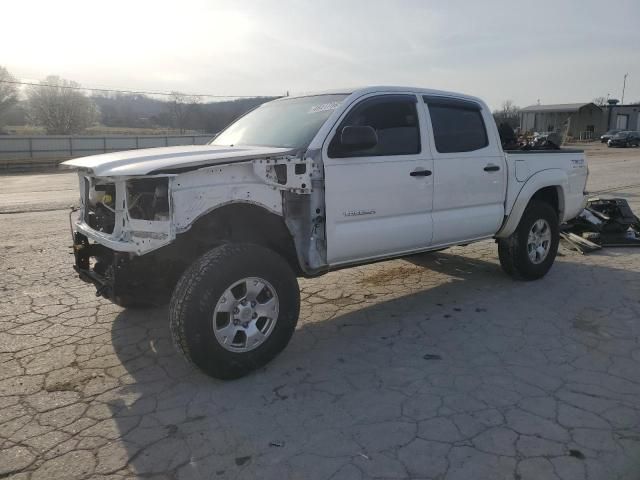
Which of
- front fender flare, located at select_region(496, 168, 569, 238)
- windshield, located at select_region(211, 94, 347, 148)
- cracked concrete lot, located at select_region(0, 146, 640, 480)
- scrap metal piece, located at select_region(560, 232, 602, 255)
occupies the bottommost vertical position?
cracked concrete lot, located at select_region(0, 146, 640, 480)

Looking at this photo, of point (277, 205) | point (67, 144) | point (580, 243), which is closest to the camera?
point (277, 205)

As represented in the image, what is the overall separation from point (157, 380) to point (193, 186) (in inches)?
54.4

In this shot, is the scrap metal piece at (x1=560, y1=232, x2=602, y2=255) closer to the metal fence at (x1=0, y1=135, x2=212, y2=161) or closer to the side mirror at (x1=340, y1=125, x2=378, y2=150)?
the side mirror at (x1=340, y1=125, x2=378, y2=150)

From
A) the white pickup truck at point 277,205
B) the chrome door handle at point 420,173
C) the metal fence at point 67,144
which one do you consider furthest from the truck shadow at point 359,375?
the metal fence at point 67,144

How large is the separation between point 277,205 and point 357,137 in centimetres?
78

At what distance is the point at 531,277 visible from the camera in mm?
5926

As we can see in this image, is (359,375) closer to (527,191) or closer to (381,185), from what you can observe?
(381,185)

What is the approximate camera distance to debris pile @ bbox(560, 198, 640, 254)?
25.2ft

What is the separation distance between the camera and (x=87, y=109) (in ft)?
181

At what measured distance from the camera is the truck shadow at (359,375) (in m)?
2.87

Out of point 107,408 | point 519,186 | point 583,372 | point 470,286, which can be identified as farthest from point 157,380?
point 519,186

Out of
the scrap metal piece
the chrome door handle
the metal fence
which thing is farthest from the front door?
the metal fence

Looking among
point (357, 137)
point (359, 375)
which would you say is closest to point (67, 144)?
point (357, 137)

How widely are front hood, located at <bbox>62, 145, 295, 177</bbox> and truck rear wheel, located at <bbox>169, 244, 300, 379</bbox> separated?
606 millimetres
